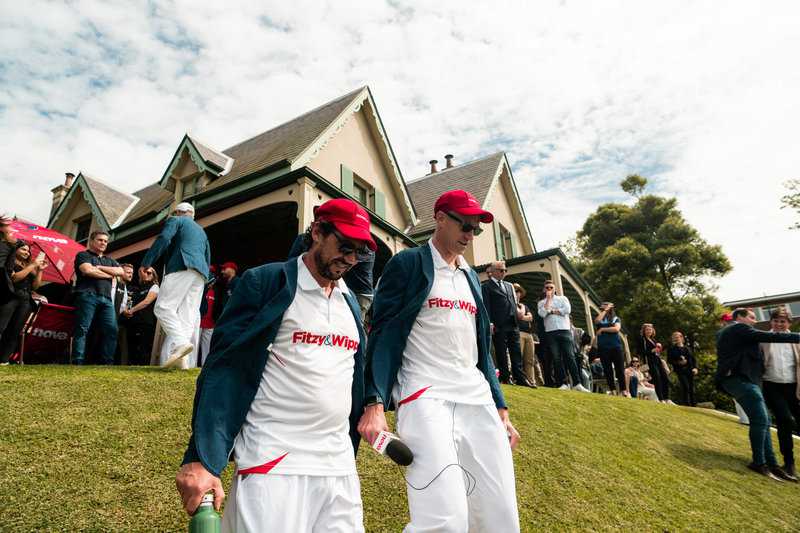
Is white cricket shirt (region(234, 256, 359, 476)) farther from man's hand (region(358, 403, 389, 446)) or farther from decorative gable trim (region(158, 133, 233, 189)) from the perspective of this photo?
decorative gable trim (region(158, 133, 233, 189))

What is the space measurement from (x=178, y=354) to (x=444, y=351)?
14.4 ft

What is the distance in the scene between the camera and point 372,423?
2268 millimetres

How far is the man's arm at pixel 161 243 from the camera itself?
18.1 ft

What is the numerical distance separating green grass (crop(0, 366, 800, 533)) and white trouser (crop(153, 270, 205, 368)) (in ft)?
1.59

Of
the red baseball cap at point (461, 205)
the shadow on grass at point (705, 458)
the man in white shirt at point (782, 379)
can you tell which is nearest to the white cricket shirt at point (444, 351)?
the red baseball cap at point (461, 205)

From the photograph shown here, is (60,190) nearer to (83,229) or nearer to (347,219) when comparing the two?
(83,229)

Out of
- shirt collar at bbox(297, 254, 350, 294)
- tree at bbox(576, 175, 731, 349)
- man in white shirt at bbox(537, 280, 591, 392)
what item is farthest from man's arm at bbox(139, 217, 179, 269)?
tree at bbox(576, 175, 731, 349)

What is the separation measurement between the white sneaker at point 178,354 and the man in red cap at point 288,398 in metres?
4.19

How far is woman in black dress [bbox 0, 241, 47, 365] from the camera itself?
5.91 m

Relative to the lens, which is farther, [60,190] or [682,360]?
[60,190]

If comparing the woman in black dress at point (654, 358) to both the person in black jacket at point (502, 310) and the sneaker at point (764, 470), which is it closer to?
the sneaker at point (764, 470)

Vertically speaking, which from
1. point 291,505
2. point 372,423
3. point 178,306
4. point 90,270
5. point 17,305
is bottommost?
point 291,505

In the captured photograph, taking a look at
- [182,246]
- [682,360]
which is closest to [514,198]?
[682,360]

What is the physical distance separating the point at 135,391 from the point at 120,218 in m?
16.0
